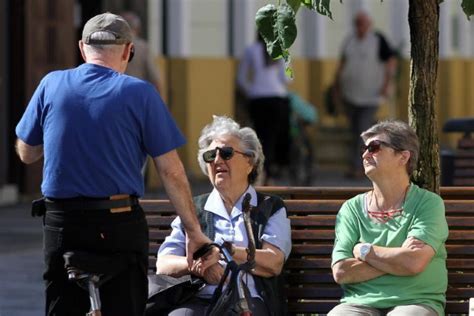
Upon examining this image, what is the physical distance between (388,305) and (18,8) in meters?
9.53

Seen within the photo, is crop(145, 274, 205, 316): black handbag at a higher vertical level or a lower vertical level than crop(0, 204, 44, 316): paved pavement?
higher

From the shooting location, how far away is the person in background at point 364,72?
1966 cm

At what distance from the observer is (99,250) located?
6770mm

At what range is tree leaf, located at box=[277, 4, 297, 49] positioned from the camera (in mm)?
7191

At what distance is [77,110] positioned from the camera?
22.2 ft

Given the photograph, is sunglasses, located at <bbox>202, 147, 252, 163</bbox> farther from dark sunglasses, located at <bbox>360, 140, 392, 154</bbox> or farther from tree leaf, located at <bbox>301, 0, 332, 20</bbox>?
tree leaf, located at <bbox>301, 0, 332, 20</bbox>

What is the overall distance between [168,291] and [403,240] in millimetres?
1025

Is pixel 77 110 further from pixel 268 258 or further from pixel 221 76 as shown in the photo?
pixel 221 76

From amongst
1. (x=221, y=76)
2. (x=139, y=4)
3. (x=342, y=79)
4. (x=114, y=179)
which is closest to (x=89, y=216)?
(x=114, y=179)

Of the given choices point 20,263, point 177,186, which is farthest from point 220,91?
point 177,186

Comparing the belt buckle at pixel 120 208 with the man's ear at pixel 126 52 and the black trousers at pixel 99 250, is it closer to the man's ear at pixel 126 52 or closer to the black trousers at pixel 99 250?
the black trousers at pixel 99 250

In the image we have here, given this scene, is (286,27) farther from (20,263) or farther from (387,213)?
(20,263)

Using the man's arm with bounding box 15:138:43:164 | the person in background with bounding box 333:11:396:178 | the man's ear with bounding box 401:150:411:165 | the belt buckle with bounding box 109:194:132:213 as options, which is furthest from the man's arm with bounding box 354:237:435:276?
the person in background with bounding box 333:11:396:178

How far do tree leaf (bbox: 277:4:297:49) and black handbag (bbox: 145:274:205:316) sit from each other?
115cm
